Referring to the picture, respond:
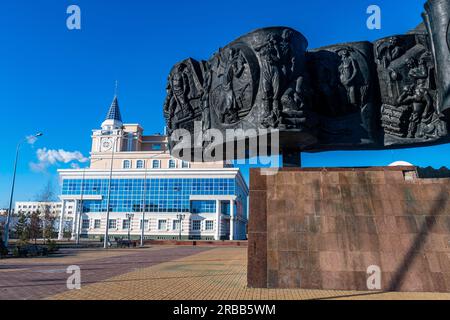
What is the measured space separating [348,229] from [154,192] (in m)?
60.2

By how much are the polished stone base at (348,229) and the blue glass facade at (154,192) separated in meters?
54.2

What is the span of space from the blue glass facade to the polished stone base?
178 ft

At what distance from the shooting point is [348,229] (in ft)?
33.0

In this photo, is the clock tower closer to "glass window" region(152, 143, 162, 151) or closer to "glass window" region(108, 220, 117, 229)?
"glass window" region(152, 143, 162, 151)

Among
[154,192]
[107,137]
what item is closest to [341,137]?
[154,192]

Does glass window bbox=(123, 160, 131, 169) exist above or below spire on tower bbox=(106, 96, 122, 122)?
below

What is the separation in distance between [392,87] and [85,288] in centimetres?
1142

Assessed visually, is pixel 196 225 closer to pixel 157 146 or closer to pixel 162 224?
pixel 162 224

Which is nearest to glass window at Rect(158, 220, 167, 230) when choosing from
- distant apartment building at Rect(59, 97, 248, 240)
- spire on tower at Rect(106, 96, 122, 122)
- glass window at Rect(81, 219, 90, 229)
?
distant apartment building at Rect(59, 97, 248, 240)

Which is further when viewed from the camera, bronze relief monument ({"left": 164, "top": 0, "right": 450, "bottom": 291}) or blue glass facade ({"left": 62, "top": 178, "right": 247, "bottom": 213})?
blue glass facade ({"left": 62, "top": 178, "right": 247, "bottom": 213})

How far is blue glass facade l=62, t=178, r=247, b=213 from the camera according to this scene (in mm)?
66000

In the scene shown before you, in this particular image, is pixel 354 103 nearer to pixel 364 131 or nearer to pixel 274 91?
pixel 364 131

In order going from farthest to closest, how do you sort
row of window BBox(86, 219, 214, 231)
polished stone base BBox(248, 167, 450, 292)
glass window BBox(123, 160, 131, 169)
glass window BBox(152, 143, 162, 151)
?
glass window BBox(152, 143, 162, 151), glass window BBox(123, 160, 131, 169), row of window BBox(86, 219, 214, 231), polished stone base BBox(248, 167, 450, 292)
